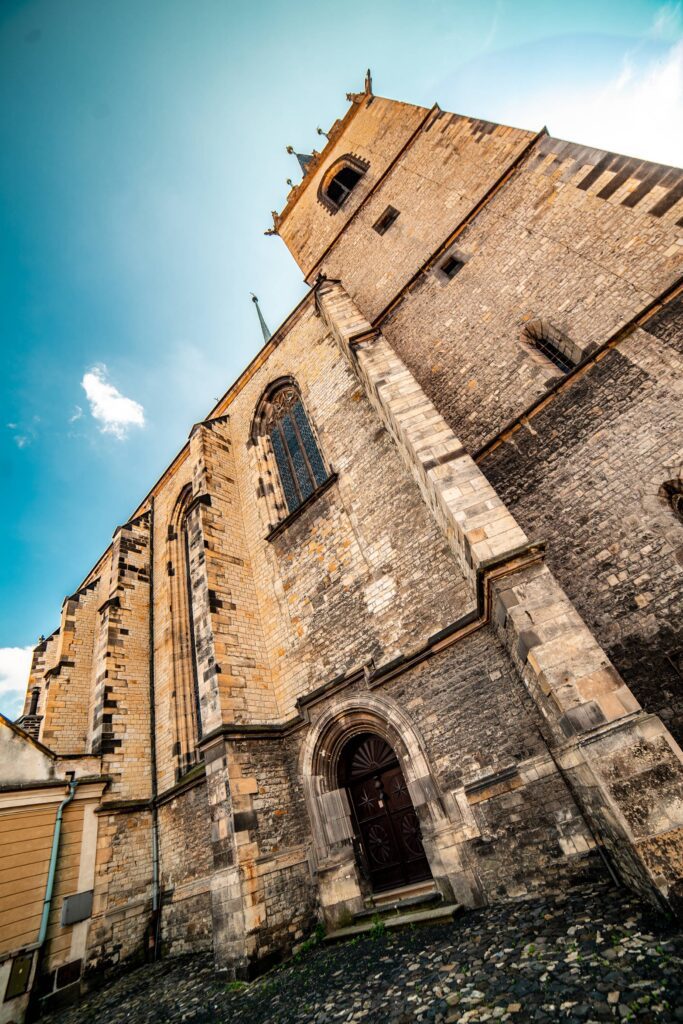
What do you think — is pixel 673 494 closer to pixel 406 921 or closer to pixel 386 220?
pixel 406 921

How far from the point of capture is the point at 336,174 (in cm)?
1398

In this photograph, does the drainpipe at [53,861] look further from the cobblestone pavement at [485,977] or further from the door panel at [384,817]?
the door panel at [384,817]

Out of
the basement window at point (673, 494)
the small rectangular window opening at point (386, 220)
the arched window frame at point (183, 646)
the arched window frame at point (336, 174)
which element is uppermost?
the arched window frame at point (336, 174)

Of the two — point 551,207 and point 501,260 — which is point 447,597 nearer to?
point 501,260

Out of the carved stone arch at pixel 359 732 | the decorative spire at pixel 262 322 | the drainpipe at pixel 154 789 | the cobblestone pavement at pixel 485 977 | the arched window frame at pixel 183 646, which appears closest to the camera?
the cobblestone pavement at pixel 485 977

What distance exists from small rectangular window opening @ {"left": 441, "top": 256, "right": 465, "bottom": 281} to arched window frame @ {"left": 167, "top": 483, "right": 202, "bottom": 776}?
937 cm

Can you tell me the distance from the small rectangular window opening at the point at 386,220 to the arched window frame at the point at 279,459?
4915 millimetres

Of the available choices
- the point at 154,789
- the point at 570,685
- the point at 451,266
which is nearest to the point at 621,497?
the point at 570,685

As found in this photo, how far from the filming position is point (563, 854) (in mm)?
4172

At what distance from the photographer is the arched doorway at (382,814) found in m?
5.80

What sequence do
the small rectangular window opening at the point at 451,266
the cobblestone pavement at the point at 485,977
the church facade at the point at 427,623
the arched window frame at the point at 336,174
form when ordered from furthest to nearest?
the arched window frame at the point at 336,174
the small rectangular window opening at the point at 451,266
the church facade at the point at 427,623
the cobblestone pavement at the point at 485,977

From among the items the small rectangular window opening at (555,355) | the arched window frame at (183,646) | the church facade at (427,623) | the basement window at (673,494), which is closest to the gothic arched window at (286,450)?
the church facade at (427,623)

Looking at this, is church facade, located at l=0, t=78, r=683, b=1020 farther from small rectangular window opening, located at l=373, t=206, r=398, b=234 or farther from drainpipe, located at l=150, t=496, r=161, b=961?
small rectangular window opening, located at l=373, t=206, r=398, b=234

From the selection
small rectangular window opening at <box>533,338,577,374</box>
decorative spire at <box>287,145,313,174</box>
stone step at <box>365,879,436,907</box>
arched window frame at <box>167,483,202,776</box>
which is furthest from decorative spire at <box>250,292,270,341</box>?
stone step at <box>365,879,436,907</box>
